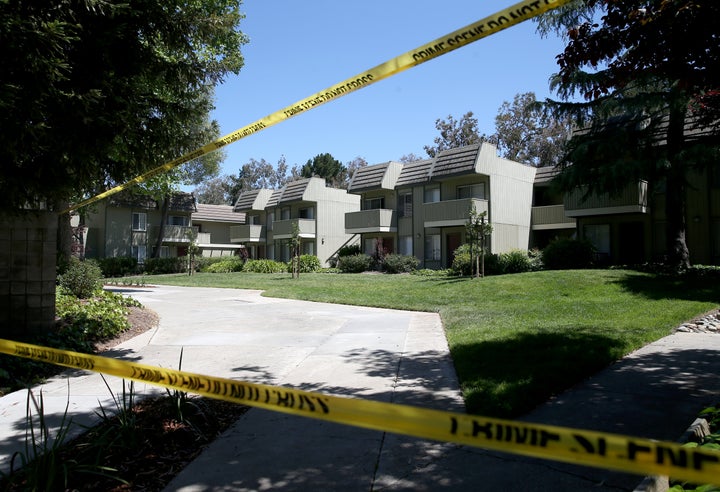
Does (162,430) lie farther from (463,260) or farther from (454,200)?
(454,200)

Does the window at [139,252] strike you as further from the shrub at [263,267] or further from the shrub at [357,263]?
the shrub at [357,263]

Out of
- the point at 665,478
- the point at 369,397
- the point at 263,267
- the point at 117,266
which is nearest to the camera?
Answer: the point at 665,478

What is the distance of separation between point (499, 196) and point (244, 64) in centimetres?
1649

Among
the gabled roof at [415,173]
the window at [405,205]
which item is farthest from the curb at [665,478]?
the window at [405,205]

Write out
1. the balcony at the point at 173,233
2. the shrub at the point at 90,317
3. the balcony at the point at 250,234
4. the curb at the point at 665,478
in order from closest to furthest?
the curb at the point at 665,478 → the shrub at the point at 90,317 → the balcony at the point at 173,233 → the balcony at the point at 250,234

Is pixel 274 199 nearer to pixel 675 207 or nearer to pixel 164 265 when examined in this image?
pixel 164 265

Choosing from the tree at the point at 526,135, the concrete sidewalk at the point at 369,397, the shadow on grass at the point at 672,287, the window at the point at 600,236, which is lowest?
the concrete sidewalk at the point at 369,397

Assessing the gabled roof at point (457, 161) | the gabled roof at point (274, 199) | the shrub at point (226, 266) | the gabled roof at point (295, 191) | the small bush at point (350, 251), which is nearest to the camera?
the gabled roof at point (457, 161)

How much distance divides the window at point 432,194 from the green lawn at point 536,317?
1235 centimetres

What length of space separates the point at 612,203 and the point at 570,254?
166 inches

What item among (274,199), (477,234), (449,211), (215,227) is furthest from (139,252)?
(477,234)

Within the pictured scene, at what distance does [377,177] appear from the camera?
33.8 metres

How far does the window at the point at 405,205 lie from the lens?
3300 centimetres

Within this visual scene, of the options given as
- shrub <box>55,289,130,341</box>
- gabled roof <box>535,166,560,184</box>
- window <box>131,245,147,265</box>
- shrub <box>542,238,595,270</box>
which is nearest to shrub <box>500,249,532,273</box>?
shrub <box>542,238,595,270</box>
